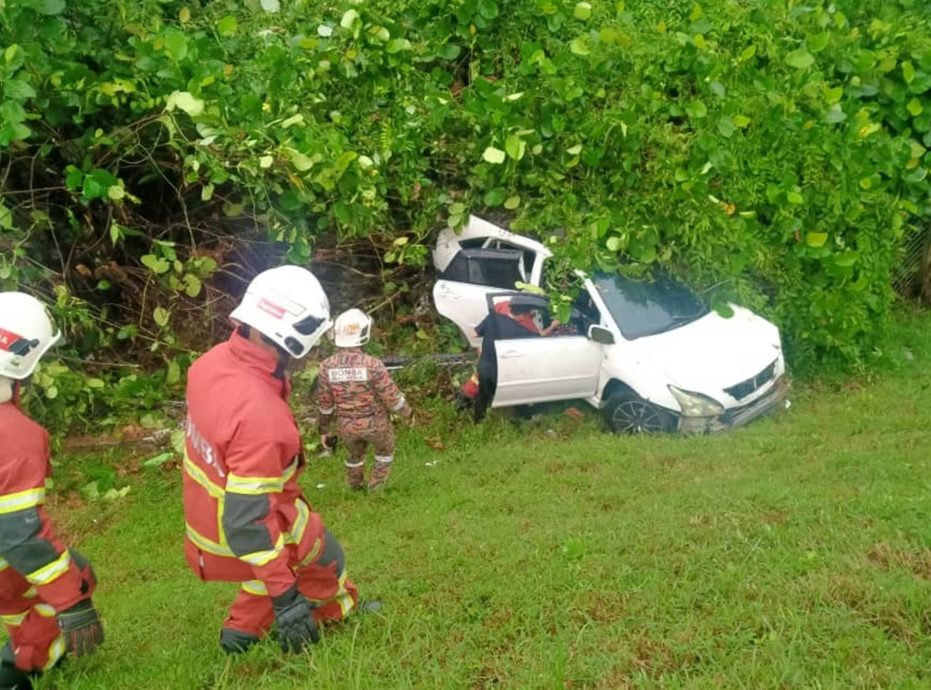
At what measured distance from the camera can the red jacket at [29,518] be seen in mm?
3203

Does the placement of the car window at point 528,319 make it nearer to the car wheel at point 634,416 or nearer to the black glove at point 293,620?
the car wheel at point 634,416

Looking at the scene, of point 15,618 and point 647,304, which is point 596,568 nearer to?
point 15,618

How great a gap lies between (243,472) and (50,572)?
33.3 inches

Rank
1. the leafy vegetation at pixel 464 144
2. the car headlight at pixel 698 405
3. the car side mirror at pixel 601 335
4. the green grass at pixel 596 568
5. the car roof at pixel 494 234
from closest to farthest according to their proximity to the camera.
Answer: the green grass at pixel 596 568
the leafy vegetation at pixel 464 144
the car headlight at pixel 698 405
the car side mirror at pixel 601 335
the car roof at pixel 494 234

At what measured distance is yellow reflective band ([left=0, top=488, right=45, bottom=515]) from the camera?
3.20 m

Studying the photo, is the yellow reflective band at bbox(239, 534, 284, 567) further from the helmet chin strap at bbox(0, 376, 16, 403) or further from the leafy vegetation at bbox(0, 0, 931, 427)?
the leafy vegetation at bbox(0, 0, 931, 427)

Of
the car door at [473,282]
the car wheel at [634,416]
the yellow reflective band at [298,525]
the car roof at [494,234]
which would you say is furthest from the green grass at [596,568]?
the car roof at [494,234]

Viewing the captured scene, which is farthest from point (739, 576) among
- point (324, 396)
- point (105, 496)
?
point (105, 496)

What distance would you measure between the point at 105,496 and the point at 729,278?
5436mm

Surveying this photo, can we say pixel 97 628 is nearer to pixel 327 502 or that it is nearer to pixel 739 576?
pixel 739 576

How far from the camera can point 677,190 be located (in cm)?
775

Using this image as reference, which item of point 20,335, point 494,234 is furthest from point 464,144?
point 20,335

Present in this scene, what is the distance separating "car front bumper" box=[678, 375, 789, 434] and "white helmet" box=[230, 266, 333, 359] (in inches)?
187

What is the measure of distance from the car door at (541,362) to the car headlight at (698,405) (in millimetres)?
808
